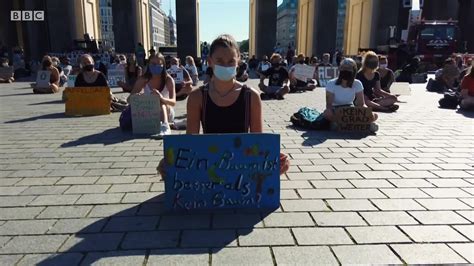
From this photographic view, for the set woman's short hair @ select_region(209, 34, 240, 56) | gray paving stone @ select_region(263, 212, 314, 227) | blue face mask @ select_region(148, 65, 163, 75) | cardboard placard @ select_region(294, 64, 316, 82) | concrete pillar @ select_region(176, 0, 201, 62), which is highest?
concrete pillar @ select_region(176, 0, 201, 62)

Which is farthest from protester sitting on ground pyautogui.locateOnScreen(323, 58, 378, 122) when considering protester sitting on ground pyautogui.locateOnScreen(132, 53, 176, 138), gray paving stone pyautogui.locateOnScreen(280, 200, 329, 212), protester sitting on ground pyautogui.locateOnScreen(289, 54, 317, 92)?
protester sitting on ground pyautogui.locateOnScreen(289, 54, 317, 92)

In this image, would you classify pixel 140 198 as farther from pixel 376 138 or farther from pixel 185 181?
pixel 376 138

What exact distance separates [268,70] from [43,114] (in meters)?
6.74

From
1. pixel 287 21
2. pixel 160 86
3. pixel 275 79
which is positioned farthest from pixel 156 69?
pixel 287 21

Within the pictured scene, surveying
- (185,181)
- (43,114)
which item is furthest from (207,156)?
(43,114)

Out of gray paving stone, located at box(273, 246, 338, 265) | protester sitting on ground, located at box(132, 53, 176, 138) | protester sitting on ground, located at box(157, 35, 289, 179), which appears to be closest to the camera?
gray paving stone, located at box(273, 246, 338, 265)

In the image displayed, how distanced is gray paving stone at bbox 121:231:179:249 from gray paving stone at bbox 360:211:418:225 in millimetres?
1690

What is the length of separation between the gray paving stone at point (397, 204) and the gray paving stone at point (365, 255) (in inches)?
32.4

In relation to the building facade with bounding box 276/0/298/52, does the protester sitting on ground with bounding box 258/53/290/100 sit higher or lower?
lower

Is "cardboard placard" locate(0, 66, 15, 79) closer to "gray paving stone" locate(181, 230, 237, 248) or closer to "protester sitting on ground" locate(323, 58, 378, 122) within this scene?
"protester sitting on ground" locate(323, 58, 378, 122)

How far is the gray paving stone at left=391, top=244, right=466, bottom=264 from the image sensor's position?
9.40ft

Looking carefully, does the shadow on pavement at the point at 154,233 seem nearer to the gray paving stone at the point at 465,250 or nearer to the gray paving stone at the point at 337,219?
the gray paving stone at the point at 337,219

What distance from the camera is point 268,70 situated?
12.9 m

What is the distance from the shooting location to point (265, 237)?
321 cm
